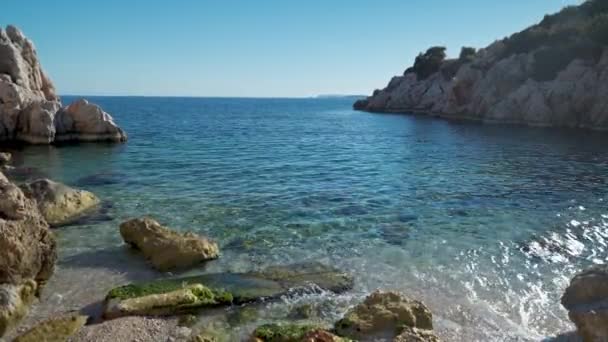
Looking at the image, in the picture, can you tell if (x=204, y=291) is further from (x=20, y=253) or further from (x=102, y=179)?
(x=102, y=179)

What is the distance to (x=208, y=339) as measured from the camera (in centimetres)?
876

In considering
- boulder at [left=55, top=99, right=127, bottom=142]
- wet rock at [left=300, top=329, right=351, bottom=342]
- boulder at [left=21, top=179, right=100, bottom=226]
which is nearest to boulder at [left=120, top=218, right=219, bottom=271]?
boulder at [left=21, top=179, right=100, bottom=226]

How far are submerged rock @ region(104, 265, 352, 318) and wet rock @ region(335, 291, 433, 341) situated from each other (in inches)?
76.8

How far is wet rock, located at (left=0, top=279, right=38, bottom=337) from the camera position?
30.2 ft

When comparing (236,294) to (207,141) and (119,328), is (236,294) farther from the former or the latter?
(207,141)

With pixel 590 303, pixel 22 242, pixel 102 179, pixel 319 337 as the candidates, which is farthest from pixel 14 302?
pixel 102 179

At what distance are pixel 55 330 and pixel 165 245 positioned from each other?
15.5 ft

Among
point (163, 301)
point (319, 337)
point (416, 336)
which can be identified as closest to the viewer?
point (319, 337)

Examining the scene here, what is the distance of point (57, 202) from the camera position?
58.4ft

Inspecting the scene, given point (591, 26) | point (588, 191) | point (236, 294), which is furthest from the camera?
point (591, 26)

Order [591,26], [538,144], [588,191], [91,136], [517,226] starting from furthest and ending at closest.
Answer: [591,26] < [91,136] < [538,144] < [588,191] < [517,226]

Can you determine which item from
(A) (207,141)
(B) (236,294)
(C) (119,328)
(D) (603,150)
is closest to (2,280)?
(C) (119,328)

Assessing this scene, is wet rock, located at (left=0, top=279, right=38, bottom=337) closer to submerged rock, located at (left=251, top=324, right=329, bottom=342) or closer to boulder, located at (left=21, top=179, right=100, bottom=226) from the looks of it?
submerged rock, located at (left=251, top=324, right=329, bottom=342)

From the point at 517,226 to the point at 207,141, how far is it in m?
37.8
